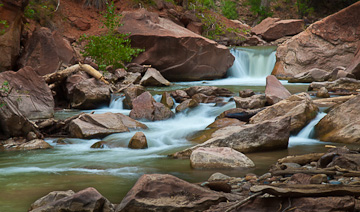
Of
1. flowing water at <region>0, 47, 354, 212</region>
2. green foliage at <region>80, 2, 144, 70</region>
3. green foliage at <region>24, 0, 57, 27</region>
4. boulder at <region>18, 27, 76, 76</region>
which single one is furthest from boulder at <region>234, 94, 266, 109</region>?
green foliage at <region>24, 0, 57, 27</region>

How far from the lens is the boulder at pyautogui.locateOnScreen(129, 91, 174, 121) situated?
10289 millimetres

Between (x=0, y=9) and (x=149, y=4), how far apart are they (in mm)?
10997

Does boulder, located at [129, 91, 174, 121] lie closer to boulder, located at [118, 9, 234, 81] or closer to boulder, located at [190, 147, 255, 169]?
boulder, located at [190, 147, 255, 169]

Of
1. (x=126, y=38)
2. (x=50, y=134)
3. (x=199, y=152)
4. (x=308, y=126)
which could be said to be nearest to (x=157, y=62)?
(x=126, y=38)

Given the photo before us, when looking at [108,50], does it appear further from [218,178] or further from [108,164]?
[218,178]

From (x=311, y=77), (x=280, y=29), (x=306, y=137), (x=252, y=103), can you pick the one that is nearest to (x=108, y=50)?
(x=252, y=103)

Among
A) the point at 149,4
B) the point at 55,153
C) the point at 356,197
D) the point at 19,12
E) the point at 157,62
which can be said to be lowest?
the point at 55,153

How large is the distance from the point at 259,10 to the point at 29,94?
25.4 meters

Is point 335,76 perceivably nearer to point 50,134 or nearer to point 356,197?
point 50,134

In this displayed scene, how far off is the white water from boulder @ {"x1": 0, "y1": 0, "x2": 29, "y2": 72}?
9.25 meters

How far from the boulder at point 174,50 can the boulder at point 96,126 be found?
8392 mm

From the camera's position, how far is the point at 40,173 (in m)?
5.95

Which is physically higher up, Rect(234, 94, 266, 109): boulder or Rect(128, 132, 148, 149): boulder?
Rect(234, 94, 266, 109): boulder

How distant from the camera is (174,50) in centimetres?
1744
